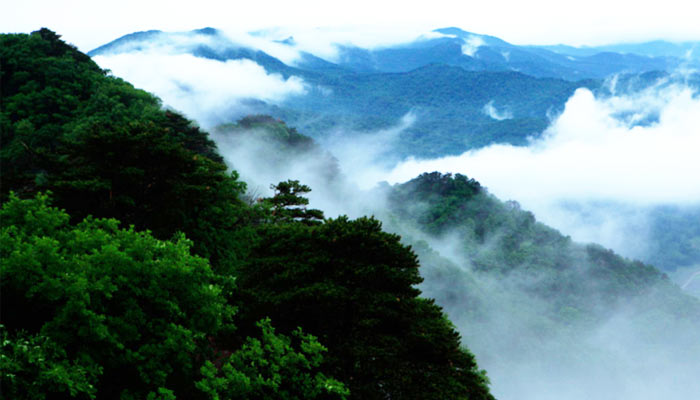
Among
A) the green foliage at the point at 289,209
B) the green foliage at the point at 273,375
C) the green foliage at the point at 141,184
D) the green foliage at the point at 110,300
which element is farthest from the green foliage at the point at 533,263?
the green foliage at the point at 110,300

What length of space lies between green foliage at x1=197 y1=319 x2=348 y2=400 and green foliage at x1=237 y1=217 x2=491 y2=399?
1.14 meters

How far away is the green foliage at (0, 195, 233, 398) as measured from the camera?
11922 mm

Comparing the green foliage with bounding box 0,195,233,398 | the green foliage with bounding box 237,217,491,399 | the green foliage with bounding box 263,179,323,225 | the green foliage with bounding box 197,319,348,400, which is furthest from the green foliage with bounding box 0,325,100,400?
the green foliage with bounding box 263,179,323,225

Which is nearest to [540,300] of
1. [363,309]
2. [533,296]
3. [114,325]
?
[533,296]

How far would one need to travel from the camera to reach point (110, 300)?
13.1m

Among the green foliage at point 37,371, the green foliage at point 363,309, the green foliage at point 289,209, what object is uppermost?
the green foliage at point 289,209

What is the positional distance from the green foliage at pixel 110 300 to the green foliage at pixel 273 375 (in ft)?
3.61

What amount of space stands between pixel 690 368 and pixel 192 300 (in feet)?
346

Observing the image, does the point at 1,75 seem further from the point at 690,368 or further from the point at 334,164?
the point at 690,368

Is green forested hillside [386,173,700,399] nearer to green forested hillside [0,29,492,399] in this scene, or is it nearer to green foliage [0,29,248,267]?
green foliage [0,29,248,267]

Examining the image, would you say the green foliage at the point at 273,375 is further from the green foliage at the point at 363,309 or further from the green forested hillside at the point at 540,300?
the green forested hillside at the point at 540,300

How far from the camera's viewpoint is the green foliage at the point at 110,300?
469 inches

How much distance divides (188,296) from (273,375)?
298 centimetres

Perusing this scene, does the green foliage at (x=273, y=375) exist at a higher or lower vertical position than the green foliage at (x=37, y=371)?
higher
